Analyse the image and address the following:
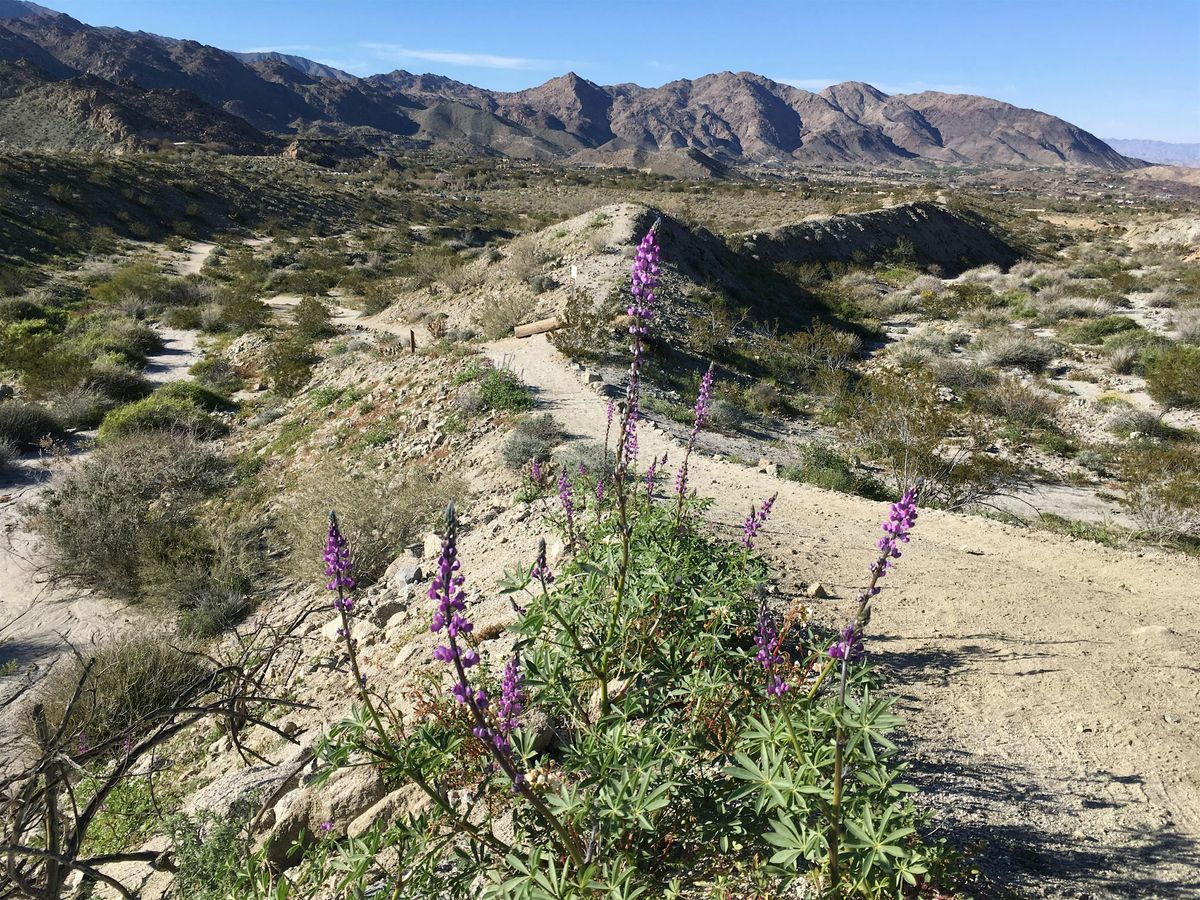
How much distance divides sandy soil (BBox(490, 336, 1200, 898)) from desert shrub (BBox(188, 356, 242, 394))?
535 inches

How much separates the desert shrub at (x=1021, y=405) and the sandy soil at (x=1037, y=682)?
7837 millimetres

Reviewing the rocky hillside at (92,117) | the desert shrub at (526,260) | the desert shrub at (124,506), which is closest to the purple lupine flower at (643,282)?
the desert shrub at (124,506)

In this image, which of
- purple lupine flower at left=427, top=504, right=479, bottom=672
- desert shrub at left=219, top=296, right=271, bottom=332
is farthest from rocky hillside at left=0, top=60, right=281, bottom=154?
purple lupine flower at left=427, top=504, right=479, bottom=672

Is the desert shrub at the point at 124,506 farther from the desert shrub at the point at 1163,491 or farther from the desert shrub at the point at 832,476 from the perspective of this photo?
the desert shrub at the point at 1163,491

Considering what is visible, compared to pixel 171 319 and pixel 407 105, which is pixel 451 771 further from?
pixel 407 105

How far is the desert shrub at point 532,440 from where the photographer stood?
358 inches

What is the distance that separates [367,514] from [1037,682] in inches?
292

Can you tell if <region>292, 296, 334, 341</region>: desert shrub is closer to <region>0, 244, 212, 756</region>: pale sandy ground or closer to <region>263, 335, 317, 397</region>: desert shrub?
<region>263, 335, 317, 397</region>: desert shrub

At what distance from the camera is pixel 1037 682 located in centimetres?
472

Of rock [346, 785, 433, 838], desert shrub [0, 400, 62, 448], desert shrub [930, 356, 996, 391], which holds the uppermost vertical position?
desert shrub [930, 356, 996, 391]

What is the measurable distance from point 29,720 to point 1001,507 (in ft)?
42.9

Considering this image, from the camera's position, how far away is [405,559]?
7.49 m

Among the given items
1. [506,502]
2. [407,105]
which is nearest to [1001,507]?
[506,502]

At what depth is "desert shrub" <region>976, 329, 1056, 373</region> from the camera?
18.0 meters
